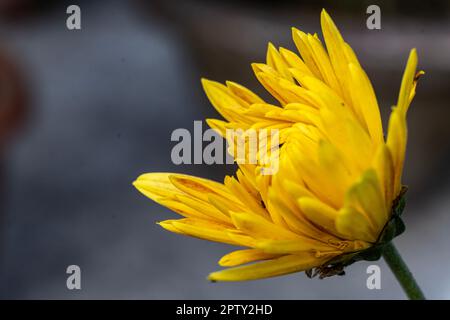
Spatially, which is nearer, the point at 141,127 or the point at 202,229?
the point at 202,229

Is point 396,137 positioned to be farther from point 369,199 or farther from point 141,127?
point 141,127

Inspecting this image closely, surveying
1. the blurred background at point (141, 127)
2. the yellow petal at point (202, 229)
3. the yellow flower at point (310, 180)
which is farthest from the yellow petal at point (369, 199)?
the blurred background at point (141, 127)

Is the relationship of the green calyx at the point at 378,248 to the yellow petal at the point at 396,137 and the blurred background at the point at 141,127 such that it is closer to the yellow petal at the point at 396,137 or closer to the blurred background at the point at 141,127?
the yellow petal at the point at 396,137

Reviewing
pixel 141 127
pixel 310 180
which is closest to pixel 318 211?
pixel 310 180

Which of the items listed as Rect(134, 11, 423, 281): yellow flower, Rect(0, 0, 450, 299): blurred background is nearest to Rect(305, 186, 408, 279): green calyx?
Rect(134, 11, 423, 281): yellow flower

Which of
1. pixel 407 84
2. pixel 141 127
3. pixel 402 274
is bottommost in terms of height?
pixel 402 274

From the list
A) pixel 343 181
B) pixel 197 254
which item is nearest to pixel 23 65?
pixel 197 254

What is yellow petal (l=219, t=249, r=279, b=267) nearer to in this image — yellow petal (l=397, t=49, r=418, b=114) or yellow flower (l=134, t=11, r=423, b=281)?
yellow flower (l=134, t=11, r=423, b=281)
